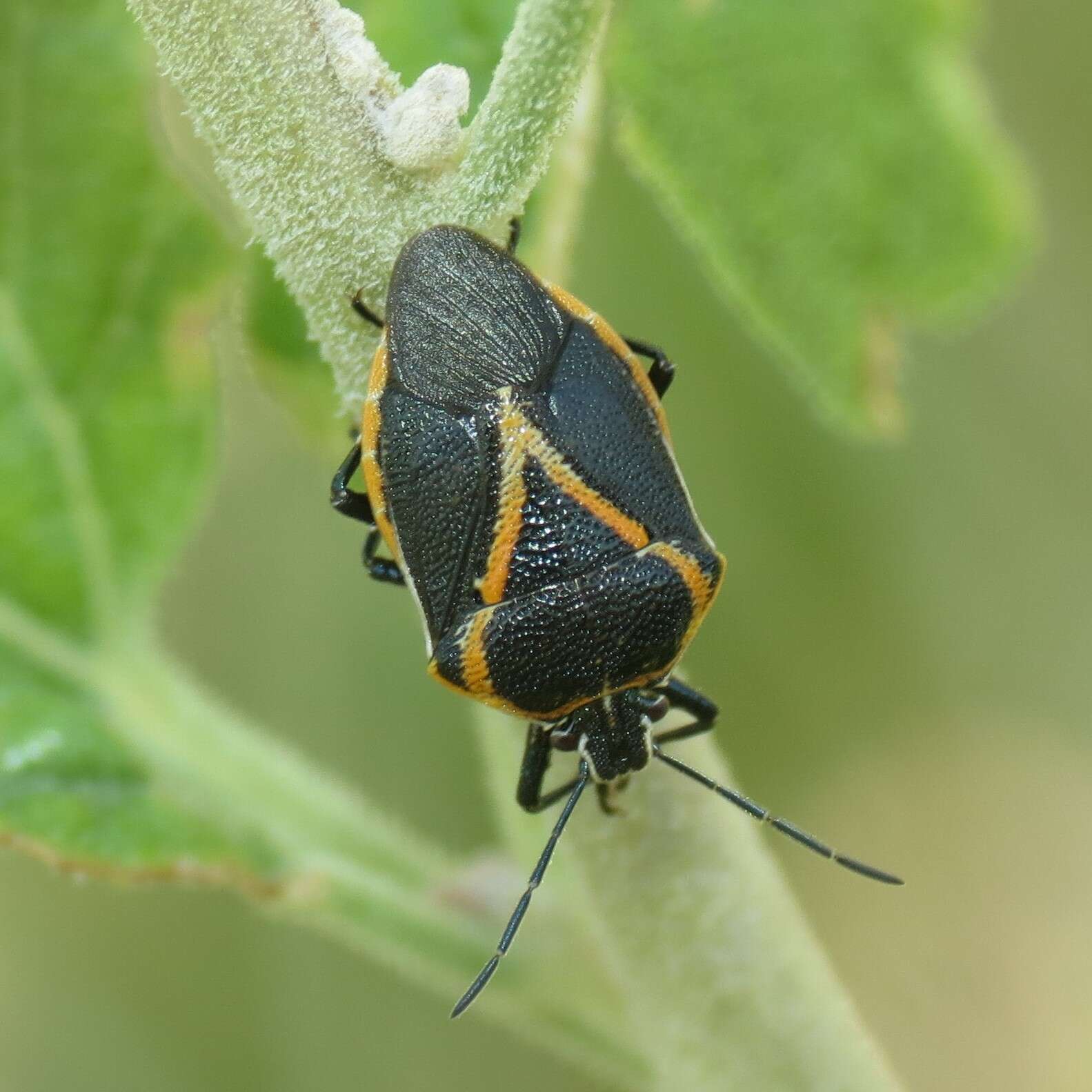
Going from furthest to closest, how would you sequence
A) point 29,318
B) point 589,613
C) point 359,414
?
point 29,318 < point 589,613 < point 359,414

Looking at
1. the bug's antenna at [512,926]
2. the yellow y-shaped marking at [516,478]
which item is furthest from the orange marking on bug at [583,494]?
the bug's antenna at [512,926]

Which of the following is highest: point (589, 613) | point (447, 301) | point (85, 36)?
point (85, 36)

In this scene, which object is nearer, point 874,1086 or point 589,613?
point 874,1086

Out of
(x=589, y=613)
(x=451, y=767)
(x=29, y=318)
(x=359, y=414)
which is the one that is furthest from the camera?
(x=451, y=767)

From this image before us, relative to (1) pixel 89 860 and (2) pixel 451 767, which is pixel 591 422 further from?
(2) pixel 451 767

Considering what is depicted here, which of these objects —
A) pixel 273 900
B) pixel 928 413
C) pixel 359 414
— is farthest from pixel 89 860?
pixel 928 413

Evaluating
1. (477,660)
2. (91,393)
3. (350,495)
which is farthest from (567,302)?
(91,393)

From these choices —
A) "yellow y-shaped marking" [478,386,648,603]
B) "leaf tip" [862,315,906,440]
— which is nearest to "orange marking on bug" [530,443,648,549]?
"yellow y-shaped marking" [478,386,648,603]

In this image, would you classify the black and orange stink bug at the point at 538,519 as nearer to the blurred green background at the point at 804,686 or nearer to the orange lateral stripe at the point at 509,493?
the orange lateral stripe at the point at 509,493
